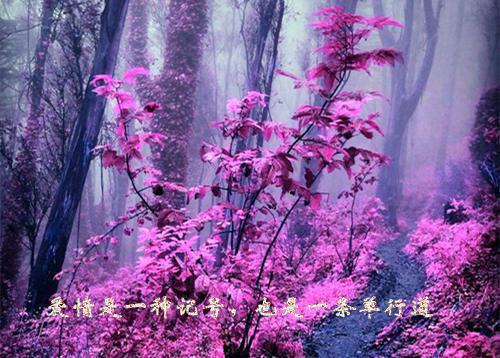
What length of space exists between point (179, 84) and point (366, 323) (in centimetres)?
728

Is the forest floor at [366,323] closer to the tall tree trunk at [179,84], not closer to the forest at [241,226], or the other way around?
the forest at [241,226]

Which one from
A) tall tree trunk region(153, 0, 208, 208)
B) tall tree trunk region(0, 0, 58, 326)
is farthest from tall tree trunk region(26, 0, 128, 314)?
tall tree trunk region(153, 0, 208, 208)

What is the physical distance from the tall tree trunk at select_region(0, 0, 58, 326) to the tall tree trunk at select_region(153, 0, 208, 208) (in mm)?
2751

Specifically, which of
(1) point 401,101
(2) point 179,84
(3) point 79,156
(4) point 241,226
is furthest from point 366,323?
(1) point 401,101

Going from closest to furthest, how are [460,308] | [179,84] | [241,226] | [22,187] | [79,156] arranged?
[241,226] → [460,308] → [79,156] → [22,187] → [179,84]

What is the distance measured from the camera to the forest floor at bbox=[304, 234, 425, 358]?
3631 mm

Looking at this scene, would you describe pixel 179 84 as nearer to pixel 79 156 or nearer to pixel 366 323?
pixel 79 156

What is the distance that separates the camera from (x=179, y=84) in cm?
879

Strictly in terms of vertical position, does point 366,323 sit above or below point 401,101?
below

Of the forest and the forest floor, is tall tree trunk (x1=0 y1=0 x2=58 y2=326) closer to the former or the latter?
the forest

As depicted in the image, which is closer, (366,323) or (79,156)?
(366,323)

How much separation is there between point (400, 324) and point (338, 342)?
0.75 m

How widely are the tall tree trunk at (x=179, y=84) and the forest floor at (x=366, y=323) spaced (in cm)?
524

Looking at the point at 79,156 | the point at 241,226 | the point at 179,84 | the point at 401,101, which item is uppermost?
the point at 401,101
